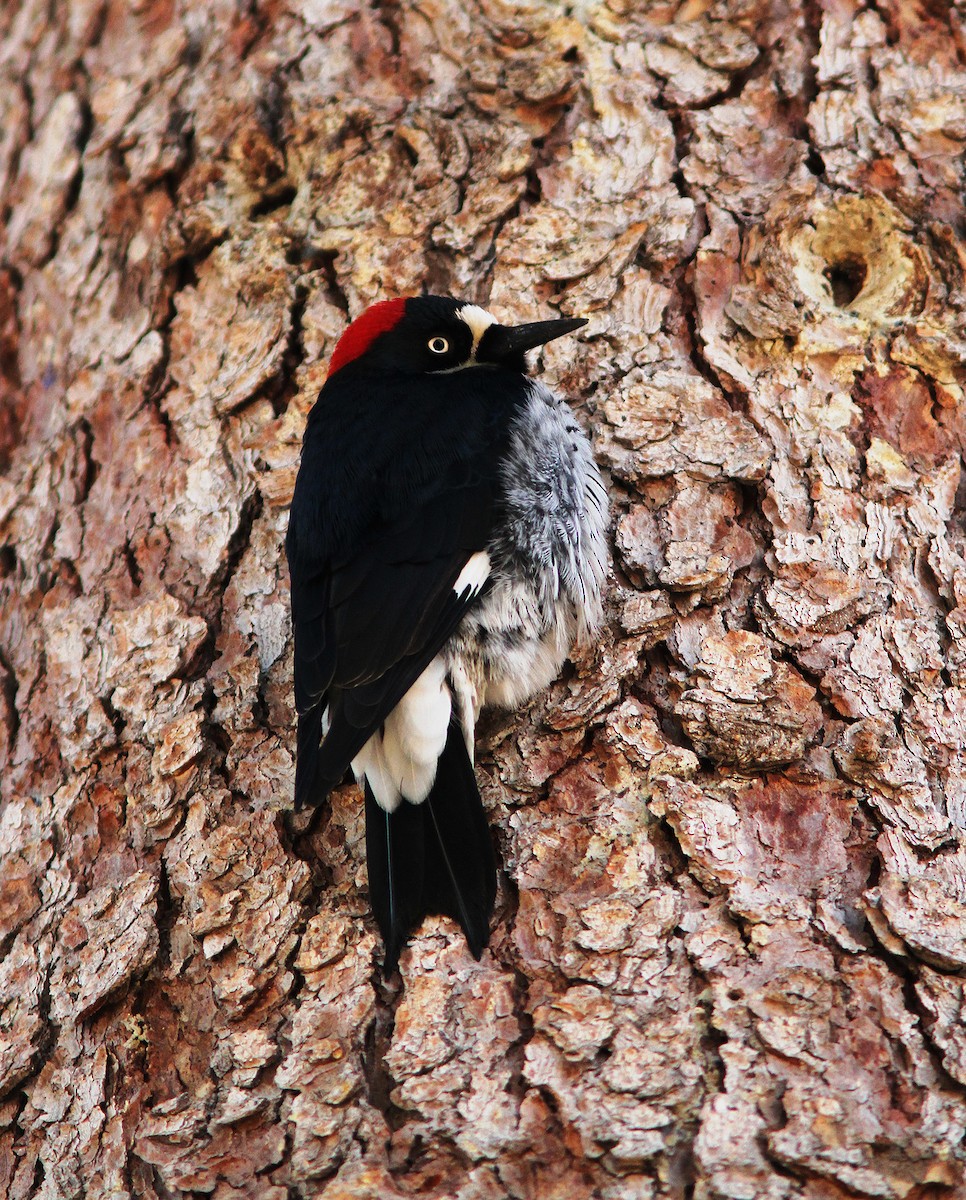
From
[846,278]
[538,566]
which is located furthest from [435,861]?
[846,278]

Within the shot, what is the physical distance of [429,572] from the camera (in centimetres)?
260

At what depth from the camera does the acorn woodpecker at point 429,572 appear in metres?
2.33

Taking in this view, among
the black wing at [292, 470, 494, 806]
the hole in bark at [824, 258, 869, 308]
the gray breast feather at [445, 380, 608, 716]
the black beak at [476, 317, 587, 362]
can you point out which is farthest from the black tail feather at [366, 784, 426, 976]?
the hole in bark at [824, 258, 869, 308]

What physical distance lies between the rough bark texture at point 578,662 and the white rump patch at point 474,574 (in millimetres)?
301

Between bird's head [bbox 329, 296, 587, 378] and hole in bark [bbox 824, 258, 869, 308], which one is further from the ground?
bird's head [bbox 329, 296, 587, 378]

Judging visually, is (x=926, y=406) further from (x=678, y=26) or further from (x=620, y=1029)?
(x=620, y=1029)

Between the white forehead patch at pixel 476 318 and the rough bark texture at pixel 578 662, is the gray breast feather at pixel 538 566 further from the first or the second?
the white forehead patch at pixel 476 318

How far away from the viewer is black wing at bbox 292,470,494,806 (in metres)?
2.38

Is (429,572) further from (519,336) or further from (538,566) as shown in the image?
(519,336)

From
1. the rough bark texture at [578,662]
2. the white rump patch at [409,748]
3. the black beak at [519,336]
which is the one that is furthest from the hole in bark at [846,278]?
the white rump patch at [409,748]

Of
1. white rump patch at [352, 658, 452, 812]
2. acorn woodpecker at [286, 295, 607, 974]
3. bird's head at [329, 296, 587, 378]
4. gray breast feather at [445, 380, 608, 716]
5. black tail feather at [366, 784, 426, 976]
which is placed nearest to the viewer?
black tail feather at [366, 784, 426, 976]

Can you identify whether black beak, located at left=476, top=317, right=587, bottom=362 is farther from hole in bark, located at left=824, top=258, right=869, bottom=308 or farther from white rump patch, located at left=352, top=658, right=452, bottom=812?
white rump patch, located at left=352, top=658, right=452, bottom=812

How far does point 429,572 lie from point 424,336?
0.80 m

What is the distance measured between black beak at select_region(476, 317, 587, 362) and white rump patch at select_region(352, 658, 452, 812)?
873 millimetres
